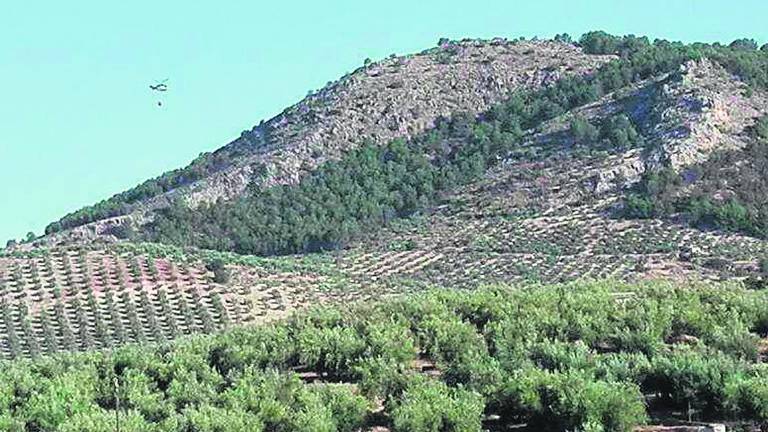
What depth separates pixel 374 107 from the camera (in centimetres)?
8912

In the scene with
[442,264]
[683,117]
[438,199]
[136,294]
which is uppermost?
[683,117]

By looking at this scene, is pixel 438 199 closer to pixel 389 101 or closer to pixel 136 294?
pixel 389 101

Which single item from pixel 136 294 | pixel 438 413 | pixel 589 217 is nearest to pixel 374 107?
pixel 589 217

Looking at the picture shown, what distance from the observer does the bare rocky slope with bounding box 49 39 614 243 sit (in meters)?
82.1

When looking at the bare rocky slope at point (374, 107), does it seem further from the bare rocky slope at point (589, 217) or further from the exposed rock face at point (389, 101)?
the bare rocky slope at point (589, 217)

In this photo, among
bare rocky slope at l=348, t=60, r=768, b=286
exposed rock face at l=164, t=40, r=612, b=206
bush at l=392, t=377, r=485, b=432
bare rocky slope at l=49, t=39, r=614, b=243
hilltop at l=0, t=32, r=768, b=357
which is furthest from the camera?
exposed rock face at l=164, t=40, r=612, b=206

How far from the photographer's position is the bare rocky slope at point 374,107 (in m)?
82.1

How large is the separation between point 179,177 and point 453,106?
20438 mm

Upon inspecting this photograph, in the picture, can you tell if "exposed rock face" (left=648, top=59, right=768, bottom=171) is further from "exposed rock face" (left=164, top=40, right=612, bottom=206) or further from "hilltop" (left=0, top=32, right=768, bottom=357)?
"exposed rock face" (left=164, top=40, right=612, bottom=206)

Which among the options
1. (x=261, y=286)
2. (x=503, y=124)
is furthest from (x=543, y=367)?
(x=503, y=124)

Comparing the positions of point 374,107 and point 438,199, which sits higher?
point 374,107

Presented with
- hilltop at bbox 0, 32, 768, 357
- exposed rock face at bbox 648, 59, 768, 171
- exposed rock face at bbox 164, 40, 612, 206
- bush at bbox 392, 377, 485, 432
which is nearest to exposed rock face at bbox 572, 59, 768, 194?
exposed rock face at bbox 648, 59, 768, 171

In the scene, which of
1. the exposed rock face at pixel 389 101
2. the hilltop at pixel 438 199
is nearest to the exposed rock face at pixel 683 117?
the hilltop at pixel 438 199

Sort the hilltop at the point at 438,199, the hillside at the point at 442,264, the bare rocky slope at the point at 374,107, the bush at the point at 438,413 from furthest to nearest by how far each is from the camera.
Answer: the bare rocky slope at the point at 374,107 < the hilltop at the point at 438,199 < the hillside at the point at 442,264 < the bush at the point at 438,413
